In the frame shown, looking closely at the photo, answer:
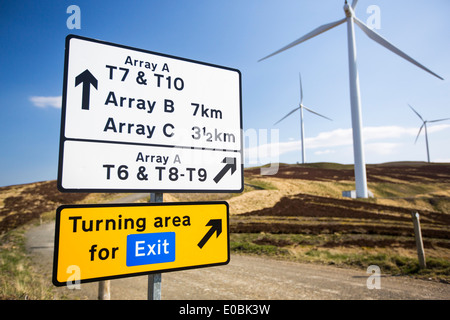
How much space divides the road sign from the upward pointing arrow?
0.75 m

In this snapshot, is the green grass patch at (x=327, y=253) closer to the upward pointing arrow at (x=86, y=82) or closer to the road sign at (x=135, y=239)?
the road sign at (x=135, y=239)

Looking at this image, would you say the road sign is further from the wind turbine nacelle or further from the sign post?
the wind turbine nacelle

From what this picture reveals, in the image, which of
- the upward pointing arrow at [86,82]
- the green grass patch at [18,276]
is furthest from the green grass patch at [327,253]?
the upward pointing arrow at [86,82]

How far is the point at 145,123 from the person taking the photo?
83.4 inches

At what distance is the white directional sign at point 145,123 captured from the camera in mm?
1882

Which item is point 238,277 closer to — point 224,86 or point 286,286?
point 286,286

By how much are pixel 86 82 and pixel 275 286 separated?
9201mm

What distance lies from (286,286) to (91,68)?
931 centimetres

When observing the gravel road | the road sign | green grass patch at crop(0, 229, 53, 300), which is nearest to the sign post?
the road sign

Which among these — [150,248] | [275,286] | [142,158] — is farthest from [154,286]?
[275,286]

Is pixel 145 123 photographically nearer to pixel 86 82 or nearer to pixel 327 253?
pixel 86 82

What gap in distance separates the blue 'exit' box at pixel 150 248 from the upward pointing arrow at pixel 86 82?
1037 millimetres

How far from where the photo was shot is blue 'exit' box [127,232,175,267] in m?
1.92

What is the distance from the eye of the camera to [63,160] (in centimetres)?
179
